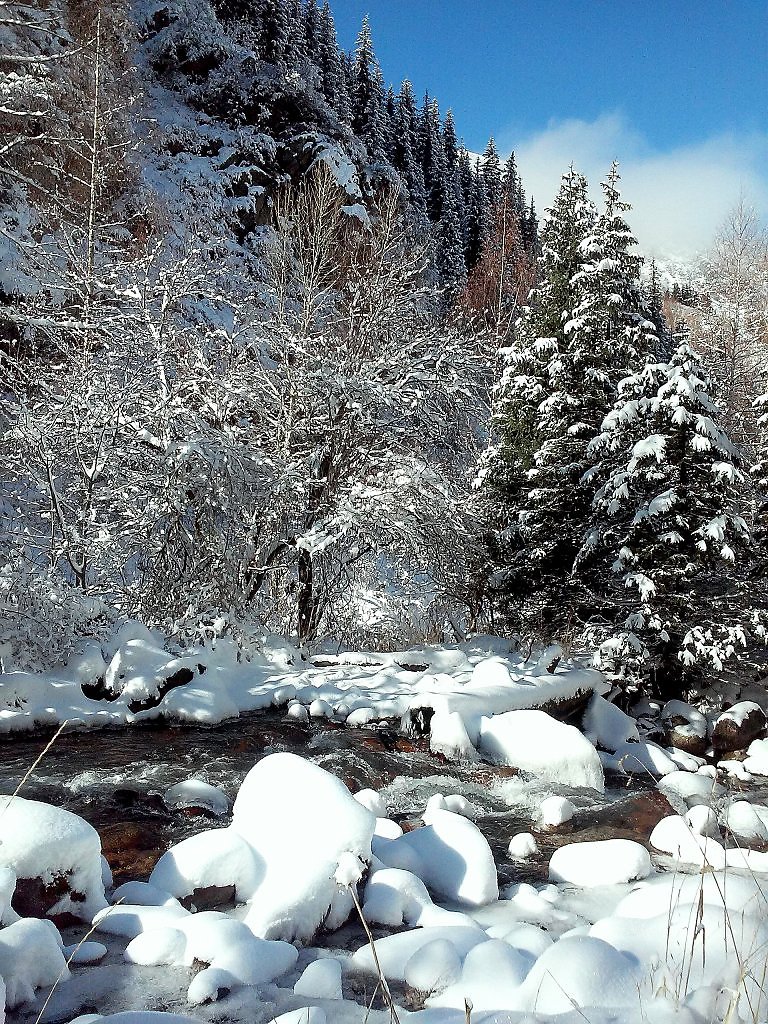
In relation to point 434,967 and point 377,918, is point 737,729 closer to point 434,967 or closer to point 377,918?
point 377,918

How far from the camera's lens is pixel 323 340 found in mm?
10945

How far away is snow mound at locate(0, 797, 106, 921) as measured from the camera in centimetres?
319

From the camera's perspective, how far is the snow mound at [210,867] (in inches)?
140

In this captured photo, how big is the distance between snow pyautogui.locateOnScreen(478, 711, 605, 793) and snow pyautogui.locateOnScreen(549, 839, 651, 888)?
6.33 feet

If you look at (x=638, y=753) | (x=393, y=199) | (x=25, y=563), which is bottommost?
(x=638, y=753)

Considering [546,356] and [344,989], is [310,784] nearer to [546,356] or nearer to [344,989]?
[344,989]

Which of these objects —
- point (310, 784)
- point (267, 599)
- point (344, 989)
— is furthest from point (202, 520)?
point (344, 989)

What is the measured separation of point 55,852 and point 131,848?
105cm

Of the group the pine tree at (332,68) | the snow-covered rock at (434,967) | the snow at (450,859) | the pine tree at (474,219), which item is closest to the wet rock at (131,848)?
the snow at (450,859)

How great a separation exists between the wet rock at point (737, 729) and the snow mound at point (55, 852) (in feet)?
25.1

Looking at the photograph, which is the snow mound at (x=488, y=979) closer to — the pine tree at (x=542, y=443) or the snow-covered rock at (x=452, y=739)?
the snow-covered rock at (x=452, y=739)

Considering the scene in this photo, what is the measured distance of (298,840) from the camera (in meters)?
3.60

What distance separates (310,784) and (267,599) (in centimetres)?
727

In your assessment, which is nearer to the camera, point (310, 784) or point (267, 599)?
point (310, 784)
